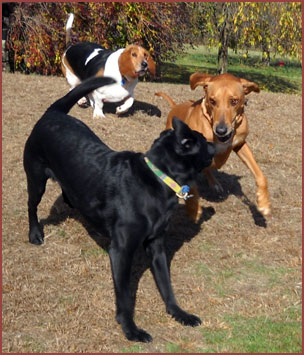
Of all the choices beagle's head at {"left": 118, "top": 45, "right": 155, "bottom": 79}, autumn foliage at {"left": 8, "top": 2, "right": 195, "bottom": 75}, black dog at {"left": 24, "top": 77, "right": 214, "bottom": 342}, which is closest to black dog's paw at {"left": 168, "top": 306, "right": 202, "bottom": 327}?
black dog at {"left": 24, "top": 77, "right": 214, "bottom": 342}

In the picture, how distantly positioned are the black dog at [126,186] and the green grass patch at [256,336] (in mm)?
263

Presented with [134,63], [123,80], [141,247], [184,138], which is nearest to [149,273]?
[141,247]

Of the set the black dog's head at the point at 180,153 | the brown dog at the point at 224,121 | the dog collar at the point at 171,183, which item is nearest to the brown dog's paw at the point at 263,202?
the brown dog at the point at 224,121

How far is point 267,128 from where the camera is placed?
34.4 ft

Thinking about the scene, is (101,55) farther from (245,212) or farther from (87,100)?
(245,212)

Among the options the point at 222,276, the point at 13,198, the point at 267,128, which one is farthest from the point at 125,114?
the point at 222,276

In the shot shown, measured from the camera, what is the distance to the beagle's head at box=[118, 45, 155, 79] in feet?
29.9

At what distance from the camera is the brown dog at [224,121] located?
539 cm

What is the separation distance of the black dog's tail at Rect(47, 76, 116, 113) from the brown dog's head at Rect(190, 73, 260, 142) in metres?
→ 1.17

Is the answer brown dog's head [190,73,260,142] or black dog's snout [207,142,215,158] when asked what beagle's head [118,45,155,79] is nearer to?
brown dog's head [190,73,260,142]

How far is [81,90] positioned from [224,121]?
1392mm

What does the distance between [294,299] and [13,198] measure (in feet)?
11.5

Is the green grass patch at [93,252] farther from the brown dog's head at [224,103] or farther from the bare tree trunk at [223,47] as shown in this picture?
the bare tree trunk at [223,47]

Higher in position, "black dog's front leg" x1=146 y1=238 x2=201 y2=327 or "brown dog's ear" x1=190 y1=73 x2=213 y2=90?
"brown dog's ear" x1=190 y1=73 x2=213 y2=90
